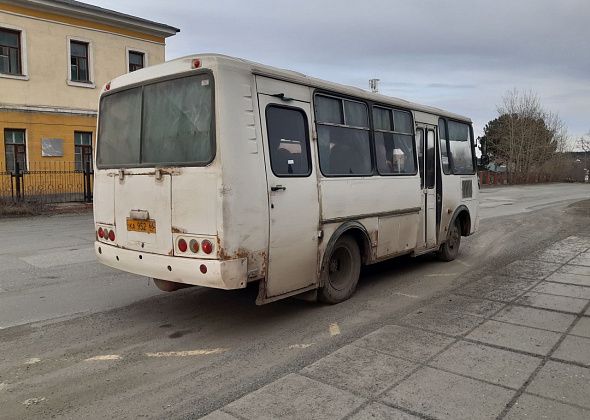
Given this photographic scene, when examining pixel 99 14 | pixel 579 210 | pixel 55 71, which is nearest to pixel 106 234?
pixel 579 210

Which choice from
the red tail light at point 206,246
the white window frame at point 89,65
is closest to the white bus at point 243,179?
the red tail light at point 206,246

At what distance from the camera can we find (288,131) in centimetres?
556

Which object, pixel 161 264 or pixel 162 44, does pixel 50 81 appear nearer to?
pixel 162 44

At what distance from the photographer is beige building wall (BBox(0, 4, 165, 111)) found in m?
22.2

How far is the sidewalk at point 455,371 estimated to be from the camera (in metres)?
3.66

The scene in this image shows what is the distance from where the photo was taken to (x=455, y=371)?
433 centimetres

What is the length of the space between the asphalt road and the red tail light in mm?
948

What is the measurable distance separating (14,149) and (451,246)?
2011 centimetres

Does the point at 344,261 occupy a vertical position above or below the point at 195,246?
below

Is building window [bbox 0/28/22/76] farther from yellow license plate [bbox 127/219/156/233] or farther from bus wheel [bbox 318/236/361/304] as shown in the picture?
bus wheel [bbox 318/236/361/304]

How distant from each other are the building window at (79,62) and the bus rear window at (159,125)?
20.5 metres

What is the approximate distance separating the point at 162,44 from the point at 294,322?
2516 centimetres

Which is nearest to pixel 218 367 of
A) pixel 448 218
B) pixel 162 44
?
pixel 448 218

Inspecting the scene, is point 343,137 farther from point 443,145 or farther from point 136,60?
point 136,60
